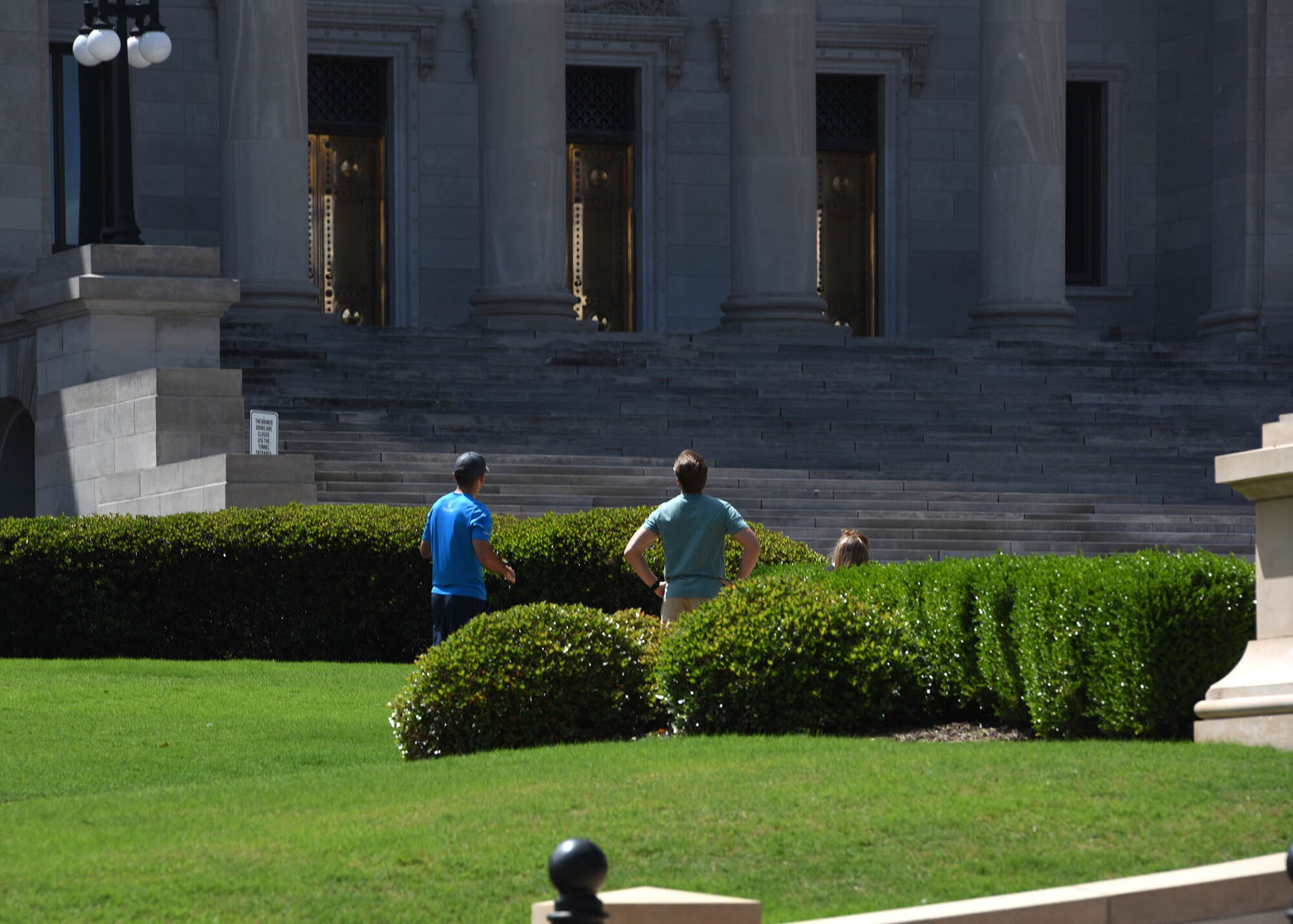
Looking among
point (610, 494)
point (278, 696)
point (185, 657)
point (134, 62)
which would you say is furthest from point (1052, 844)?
point (134, 62)

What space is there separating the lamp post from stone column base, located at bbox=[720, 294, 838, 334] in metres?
10.7

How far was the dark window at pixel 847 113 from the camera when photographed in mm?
40062

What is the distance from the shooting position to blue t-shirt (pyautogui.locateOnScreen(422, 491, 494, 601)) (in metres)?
13.8

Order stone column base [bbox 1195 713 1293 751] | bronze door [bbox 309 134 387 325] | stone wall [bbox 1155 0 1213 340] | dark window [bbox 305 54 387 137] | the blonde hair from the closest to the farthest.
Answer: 1. stone column base [bbox 1195 713 1293 751]
2. the blonde hair
3. bronze door [bbox 309 134 387 325]
4. dark window [bbox 305 54 387 137]
5. stone wall [bbox 1155 0 1213 340]

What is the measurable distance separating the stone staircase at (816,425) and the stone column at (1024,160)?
1853 millimetres

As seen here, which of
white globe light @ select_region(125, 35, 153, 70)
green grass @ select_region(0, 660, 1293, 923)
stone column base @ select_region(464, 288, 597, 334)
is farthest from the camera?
stone column base @ select_region(464, 288, 597, 334)

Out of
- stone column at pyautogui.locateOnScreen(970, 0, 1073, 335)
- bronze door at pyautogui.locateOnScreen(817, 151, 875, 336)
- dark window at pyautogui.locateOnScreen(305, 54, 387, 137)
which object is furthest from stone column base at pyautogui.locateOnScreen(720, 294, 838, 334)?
dark window at pyautogui.locateOnScreen(305, 54, 387, 137)

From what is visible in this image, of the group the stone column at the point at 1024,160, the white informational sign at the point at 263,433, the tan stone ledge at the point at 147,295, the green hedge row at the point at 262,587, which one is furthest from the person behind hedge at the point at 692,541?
the stone column at the point at 1024,160

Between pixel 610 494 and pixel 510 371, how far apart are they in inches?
241

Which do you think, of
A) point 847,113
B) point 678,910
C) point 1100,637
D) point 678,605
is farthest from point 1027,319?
point 678,910

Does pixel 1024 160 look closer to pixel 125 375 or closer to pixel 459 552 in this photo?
pixel 125 375

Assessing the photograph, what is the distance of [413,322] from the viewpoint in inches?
1463

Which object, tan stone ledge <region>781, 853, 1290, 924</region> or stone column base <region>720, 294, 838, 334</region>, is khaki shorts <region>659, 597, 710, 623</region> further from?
stone column base <region>720, 294, 838, 334</region>

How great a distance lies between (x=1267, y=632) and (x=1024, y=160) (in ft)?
77.3
